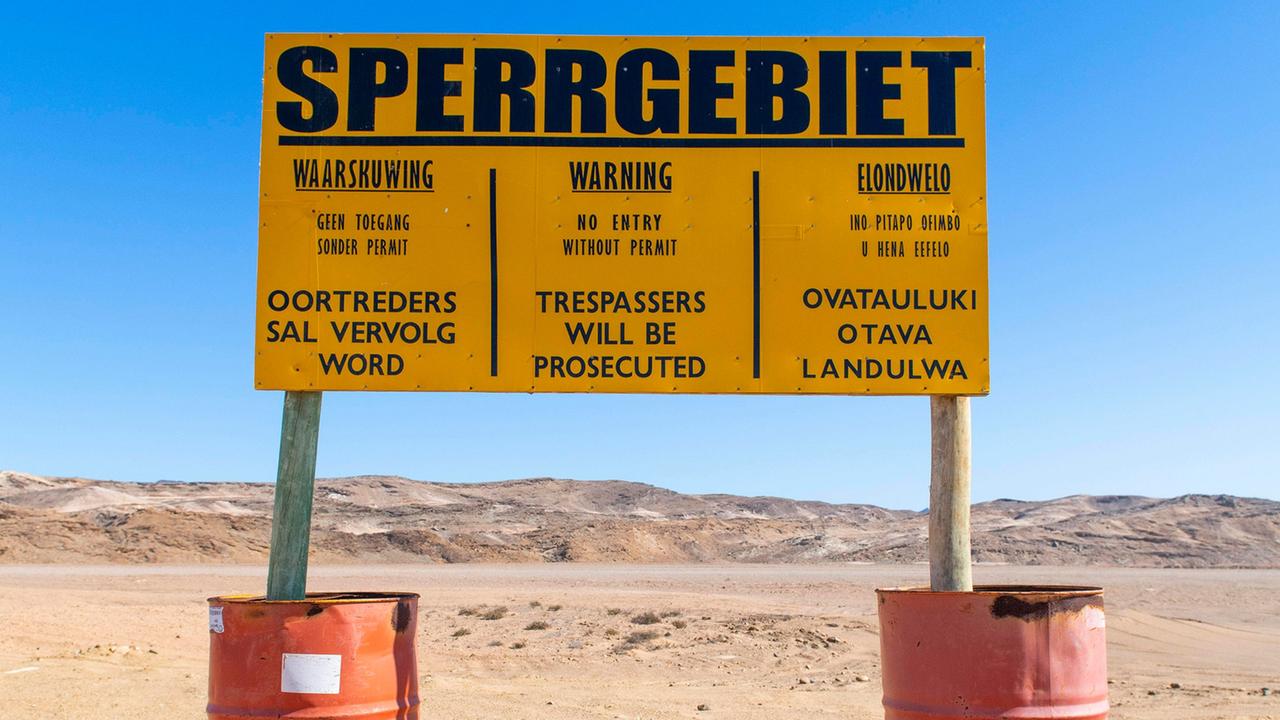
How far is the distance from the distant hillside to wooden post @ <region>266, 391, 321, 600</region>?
42154mm

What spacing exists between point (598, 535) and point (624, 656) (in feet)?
133

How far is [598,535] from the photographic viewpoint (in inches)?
2135

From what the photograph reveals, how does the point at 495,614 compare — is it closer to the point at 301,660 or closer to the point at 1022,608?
the point at 301,660

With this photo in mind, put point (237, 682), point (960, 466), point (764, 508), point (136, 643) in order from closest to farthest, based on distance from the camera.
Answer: point (237, 682), point (960, 466), point (136, 643), point (764, 508)

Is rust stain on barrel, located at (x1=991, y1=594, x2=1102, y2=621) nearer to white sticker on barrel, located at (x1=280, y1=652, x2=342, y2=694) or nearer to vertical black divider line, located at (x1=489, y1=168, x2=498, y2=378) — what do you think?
vertical black divider line, located at (x1=489, y1=168, x2=498, y2=378)

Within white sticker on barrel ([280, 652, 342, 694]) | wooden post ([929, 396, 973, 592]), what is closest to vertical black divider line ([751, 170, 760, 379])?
wooden post ([929, 396, 973, 592])

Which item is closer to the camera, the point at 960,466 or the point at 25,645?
the point at 960,466

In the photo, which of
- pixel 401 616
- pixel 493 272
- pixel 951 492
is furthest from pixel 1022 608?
pixel 493 272

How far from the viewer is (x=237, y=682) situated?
5297mm

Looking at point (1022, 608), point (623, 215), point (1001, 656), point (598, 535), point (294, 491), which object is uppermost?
point (623, 215)

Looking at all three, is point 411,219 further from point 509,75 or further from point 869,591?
point 869,591

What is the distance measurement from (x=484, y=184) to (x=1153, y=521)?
5528 centimetres

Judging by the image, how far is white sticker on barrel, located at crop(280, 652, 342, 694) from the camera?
17.3 feet

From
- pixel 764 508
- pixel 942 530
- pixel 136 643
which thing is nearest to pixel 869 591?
pixel 136 643
